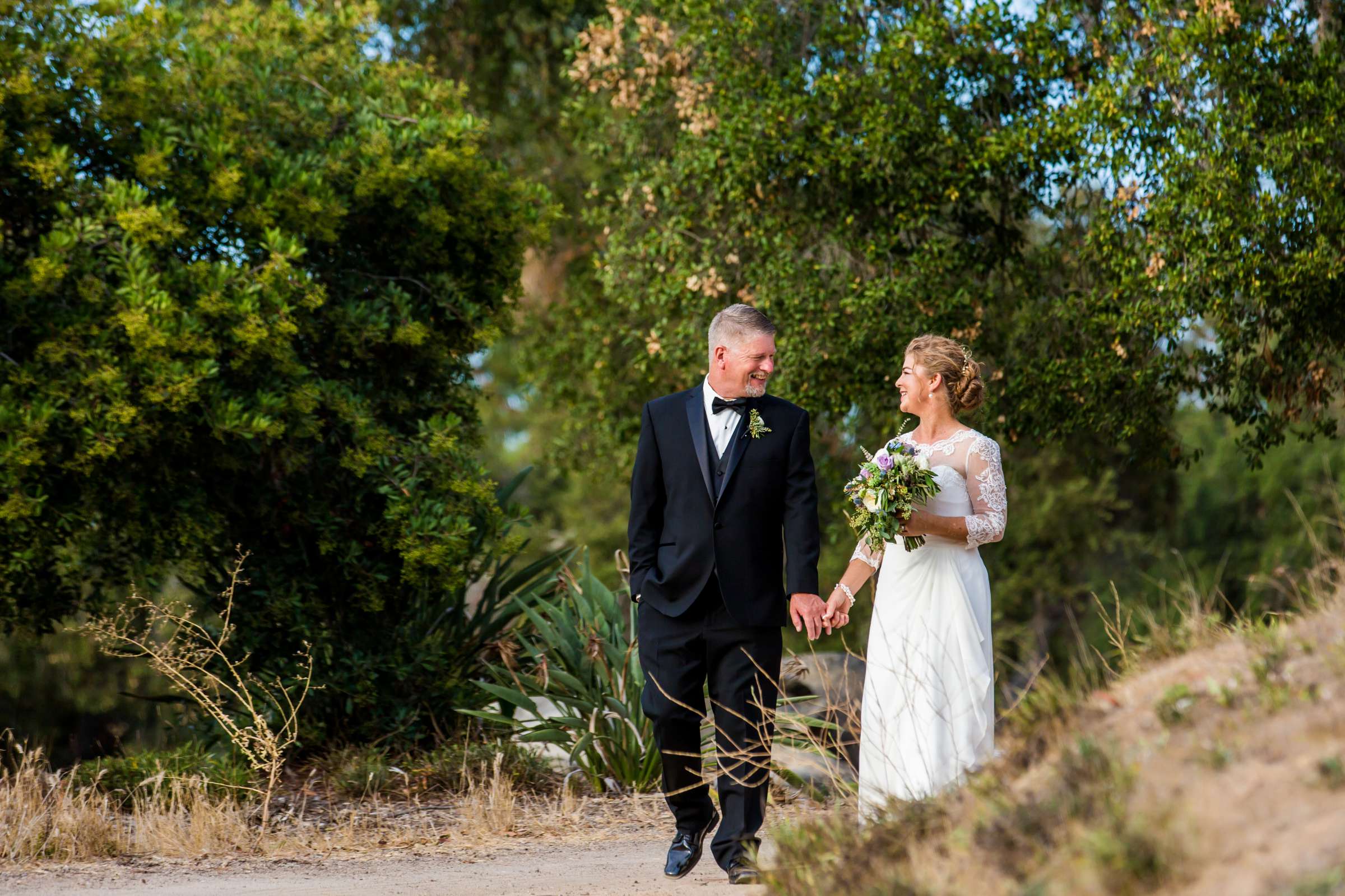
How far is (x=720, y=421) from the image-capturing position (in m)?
4.96

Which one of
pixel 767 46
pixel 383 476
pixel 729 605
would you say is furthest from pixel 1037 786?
pixel 767 46

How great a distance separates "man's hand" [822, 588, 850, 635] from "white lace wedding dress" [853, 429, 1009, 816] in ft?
0.44

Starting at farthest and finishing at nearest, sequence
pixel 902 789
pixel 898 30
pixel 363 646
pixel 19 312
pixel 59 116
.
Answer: pixel 898 30
pixel 363 646
pixel 59 116
pixel 19 312
pixel 902 789

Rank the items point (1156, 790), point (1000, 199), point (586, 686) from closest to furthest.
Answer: point (1156, 790), point (586, 686), point (1000, 199)

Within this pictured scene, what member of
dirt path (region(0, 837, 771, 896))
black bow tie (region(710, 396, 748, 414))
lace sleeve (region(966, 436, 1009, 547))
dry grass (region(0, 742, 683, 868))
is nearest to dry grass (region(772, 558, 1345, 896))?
lace sleeve (region(966, 436, 1009, 547))

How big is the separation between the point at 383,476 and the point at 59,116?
2773 mm

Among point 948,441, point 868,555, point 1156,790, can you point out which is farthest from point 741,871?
point 1156,790

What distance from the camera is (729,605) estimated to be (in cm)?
471

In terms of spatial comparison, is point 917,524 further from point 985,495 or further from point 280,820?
point 280,820

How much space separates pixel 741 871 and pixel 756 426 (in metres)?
1.59

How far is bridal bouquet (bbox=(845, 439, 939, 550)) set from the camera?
455cm

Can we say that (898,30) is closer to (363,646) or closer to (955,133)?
(955,133)

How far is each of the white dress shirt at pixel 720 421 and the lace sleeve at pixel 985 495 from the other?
0.88 meters

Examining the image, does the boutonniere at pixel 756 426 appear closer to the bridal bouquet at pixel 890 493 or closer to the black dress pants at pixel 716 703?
the bridal bouquet at pixel 890 493
